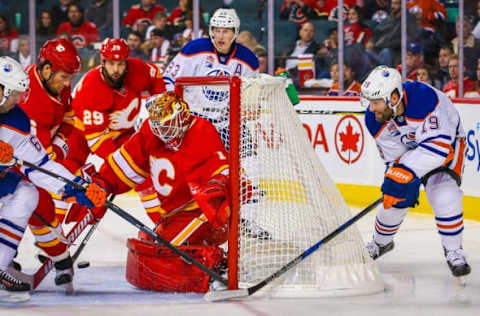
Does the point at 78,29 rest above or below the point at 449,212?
above

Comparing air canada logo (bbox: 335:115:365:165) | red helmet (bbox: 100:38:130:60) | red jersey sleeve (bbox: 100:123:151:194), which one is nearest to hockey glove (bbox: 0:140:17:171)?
red jersey sleeve (bbox: 100:123:151:194)

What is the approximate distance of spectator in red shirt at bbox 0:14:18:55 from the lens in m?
7.62

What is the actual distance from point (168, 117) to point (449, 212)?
1.18 meters

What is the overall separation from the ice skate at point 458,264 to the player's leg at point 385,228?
33 cm

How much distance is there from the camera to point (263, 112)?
4086 millimetres

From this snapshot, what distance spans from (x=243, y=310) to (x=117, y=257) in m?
1.39

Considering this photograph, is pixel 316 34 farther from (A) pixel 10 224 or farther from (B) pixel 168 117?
(A) pixel 10 224

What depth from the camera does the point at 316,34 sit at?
287 inches

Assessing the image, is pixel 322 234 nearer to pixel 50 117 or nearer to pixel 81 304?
pixel 81 304

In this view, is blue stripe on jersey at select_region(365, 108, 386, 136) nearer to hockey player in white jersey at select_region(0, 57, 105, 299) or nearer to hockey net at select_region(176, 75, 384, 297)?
hockey net at select_region(176, 75, 384, 297)

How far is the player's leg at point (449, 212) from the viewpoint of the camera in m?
4.21

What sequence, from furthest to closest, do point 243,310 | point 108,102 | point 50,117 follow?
1. point 108,102
2. point 50,117
3. point 243,310

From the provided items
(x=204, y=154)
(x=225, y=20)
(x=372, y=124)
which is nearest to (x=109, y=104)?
(x=225, y=20)

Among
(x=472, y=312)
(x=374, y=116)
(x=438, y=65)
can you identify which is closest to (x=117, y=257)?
(x=374, y=116)
